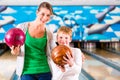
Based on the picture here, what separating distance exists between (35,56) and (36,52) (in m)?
0.03

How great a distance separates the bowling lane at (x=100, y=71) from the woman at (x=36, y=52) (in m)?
1.82

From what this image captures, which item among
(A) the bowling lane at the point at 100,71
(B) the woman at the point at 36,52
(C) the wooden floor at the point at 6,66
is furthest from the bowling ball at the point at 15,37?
(A) the bowling lane at the point at 100,71

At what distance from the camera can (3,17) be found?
21.7 feet

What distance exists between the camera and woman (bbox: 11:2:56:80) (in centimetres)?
203

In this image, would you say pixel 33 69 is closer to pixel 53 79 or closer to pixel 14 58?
pixel 53 79

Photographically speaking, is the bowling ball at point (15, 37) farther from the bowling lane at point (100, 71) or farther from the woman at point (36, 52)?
the bowling lane at point (100, 71)

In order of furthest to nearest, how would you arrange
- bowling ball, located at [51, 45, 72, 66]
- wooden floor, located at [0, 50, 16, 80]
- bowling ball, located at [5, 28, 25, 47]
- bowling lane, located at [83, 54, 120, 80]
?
wooden floor, located at [0, 50, 16, 80] → bowling lane, located at [83, 54, 120, 80] → bowling ball, located at [5, 28, 25, 47] → bowling ball, located at [51, 45, 72, 66]

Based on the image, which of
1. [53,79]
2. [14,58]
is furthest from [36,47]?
[14,58]

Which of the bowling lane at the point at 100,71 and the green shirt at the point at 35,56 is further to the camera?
the bowling lane at the point at 100,71

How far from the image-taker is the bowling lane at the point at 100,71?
3.84 meters

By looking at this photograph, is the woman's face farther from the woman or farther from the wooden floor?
the wooden floor

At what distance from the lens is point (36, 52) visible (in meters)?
2.03

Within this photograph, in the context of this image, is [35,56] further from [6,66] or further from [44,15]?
[6,66]

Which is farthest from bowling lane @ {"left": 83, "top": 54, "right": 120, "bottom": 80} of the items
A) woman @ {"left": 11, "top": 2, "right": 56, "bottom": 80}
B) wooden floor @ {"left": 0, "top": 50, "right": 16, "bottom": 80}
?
woman @ {"left": 11, "top": 2, "right": 56, "bottom": 80}
